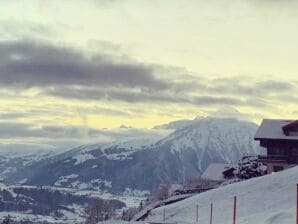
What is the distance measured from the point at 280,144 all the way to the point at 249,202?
163 ft

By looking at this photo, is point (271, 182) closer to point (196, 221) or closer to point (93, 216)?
point (196, 221)

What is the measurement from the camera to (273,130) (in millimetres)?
97938

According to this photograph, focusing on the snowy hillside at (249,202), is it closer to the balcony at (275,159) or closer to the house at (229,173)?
the balcony at (275,159)

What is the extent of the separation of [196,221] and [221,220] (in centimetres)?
378

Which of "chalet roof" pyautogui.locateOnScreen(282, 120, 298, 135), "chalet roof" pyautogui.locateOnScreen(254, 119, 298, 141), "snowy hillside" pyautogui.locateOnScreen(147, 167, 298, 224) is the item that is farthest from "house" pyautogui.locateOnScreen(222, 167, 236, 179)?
"snowy hillside" pyautogui.locateOnScreen(147, 167, 298, 224)

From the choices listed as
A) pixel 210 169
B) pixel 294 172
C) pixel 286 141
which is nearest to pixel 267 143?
pixel 286 141

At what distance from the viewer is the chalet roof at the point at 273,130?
95250 mm

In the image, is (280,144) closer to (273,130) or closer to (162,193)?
(273,130)

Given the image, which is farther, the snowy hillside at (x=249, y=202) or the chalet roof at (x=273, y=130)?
the chalet roof at (x=273, y=130)

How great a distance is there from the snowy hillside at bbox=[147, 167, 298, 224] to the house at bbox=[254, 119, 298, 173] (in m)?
36.8

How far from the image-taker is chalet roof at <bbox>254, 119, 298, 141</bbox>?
95.2 m

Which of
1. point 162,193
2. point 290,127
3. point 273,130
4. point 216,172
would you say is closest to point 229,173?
point 216,172

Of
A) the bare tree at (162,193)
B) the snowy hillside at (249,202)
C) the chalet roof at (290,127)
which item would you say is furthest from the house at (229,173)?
the snowy hillside at (249,202)

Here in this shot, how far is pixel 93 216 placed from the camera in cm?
14462
